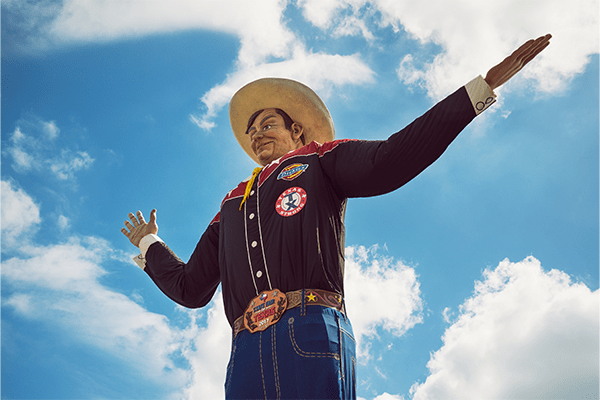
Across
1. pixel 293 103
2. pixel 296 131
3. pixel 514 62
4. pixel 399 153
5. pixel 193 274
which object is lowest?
pixel 193 274

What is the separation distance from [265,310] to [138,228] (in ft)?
9.11

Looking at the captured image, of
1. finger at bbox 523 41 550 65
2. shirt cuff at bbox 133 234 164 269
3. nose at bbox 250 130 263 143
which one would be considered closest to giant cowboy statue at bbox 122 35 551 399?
finger at bbox 523 41 550 65

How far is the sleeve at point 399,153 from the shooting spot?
4.43 metres

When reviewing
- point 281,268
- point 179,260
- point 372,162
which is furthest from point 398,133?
point 179,260

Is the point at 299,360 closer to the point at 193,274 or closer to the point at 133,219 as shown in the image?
the point at 193,274

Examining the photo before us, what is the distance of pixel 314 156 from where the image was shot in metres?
5.30

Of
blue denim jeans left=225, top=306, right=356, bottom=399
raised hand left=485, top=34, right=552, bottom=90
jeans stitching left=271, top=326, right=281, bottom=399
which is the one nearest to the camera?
blue denim jeans left=225, top=306, right=356, bottom=399

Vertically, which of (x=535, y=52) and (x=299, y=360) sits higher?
(x=535, y=52)

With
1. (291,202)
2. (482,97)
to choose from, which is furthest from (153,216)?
(482,97)

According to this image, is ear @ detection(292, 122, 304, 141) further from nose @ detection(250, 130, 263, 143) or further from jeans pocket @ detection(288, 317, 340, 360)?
jeans pocket @ detection(288, 317, 340, 360)

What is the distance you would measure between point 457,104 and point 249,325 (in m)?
2.46

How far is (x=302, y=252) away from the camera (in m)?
4.61

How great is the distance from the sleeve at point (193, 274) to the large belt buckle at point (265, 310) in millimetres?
1389

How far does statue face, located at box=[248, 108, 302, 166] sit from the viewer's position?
6043mm
